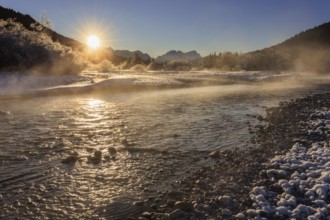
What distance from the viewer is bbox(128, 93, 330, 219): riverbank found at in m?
6.72

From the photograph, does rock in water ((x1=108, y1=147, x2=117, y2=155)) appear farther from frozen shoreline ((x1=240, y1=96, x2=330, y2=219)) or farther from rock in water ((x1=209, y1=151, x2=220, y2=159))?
frozen shoreline ((x1=240, y1=96, x2=330, y2=219))

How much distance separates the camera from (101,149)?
35.5 ft

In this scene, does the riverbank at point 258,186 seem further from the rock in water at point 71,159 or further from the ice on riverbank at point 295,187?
the rock in water at point 71,159

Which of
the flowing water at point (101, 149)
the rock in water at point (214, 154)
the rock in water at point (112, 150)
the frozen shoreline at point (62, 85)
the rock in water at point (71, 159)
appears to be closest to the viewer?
the flowing water at point (101, 149)

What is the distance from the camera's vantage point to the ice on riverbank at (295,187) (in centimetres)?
666

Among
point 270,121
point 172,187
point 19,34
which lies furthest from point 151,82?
point 172,187

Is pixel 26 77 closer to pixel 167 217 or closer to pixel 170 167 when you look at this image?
pixel 170 167

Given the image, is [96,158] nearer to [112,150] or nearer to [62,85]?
[112,150]

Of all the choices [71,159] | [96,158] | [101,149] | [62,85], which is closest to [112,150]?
[101,149]

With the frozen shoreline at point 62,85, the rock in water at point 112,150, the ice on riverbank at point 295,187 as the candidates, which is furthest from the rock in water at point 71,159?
the frozen shoreline at point 62,85

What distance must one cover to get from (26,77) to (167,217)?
946 inches

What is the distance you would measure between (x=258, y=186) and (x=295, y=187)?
788 mm

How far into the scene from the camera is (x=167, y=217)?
21.5ft

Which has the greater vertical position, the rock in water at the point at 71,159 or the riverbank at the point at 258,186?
the rock in water at the point at 71,159
